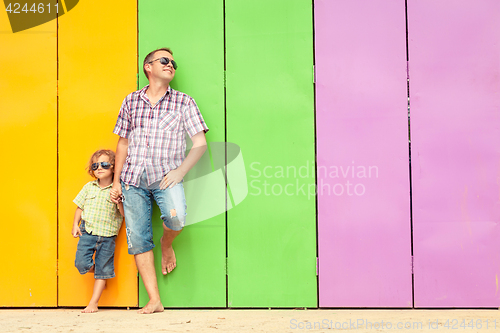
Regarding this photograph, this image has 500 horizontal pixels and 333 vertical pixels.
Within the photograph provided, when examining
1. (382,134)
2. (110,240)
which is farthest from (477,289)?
(110,240)

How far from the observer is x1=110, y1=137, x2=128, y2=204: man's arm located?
260 centimetres

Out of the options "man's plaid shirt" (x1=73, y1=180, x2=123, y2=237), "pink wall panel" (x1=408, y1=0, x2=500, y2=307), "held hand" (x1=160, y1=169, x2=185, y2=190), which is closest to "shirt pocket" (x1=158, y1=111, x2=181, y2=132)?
"held hand" (x1=160, y1=169, x2=185, y2=190)

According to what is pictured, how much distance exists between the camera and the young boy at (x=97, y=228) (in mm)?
2619

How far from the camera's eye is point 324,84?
9.09 ft

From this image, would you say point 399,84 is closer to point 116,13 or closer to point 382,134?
point 382,134

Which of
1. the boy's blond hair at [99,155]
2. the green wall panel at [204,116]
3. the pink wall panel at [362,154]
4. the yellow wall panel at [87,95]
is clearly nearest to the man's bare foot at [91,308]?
the yellow wall panel at [87,95]

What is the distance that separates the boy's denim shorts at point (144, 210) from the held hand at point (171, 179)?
2 centimetres

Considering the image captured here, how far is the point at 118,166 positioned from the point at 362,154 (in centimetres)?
177

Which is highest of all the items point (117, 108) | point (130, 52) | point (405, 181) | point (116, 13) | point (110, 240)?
point (116, 13)
